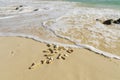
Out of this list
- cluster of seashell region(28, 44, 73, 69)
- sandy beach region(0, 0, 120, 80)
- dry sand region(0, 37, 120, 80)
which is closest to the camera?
dry sand region(0, 37, 120, 80)

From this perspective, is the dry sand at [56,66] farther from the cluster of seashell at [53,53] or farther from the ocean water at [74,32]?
the ocean water at [74,32]

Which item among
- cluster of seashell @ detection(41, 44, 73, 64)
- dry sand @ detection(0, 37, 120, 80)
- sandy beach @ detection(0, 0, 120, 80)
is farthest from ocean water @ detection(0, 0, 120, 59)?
dry sand @ detection(0, 37, 120, 80)

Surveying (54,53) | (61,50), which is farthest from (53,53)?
(61,50)

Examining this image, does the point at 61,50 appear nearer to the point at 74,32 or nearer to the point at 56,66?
the point at 56,66

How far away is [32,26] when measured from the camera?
35.1ft

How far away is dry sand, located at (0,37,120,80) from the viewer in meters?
5.52

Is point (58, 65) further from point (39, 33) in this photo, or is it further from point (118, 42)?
point (39, 33)

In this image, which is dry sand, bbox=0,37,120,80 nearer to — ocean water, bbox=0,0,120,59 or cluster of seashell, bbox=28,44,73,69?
cluster of seashell, bbox=28,44,73,69

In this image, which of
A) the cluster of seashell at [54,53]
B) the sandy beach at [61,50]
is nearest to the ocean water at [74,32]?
the sandy beach at [61,50]

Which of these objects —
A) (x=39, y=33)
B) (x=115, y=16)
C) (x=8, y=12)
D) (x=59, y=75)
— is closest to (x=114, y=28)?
(x=115, y=16)

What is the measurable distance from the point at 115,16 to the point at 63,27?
3940 mm

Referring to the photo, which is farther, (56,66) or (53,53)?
(53,53)

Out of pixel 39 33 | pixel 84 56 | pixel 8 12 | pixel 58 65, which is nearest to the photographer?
pixel 58 65

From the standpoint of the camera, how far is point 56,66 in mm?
6066
